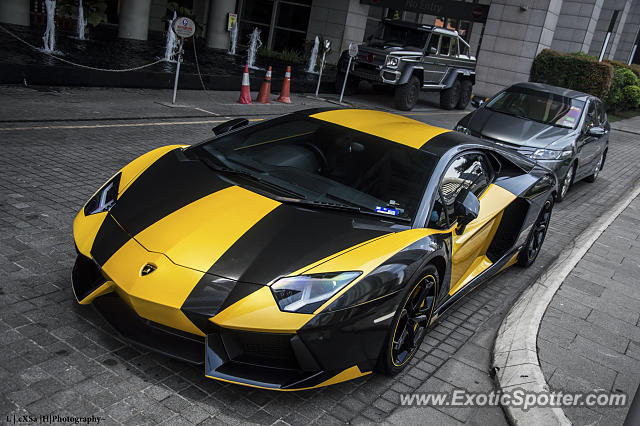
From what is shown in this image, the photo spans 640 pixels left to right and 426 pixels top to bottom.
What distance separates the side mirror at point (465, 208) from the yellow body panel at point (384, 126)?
47cm

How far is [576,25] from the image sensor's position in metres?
28.9

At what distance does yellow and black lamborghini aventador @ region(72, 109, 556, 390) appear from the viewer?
3076 millimetres

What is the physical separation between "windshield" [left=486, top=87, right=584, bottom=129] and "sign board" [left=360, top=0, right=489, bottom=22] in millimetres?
14250

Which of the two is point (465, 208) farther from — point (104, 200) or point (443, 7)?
point (443, 7)

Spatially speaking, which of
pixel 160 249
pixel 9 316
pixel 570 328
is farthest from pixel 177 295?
pixel 570 328

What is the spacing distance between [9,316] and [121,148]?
4784 millimetres

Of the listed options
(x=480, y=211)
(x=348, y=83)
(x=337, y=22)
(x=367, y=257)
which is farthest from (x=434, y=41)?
(x=367, y=257)

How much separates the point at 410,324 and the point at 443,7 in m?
21.9

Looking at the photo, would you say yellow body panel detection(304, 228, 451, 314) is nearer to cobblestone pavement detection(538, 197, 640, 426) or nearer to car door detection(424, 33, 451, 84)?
cobblestone pavement detection(538, 197, 640, 426)

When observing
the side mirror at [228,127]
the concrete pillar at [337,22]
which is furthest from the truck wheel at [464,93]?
the side mirror at [228,127]

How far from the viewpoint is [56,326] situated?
11.7ft

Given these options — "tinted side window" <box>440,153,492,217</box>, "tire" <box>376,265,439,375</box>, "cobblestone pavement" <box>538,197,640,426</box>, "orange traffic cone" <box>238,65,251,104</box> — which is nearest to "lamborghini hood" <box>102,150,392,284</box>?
"tire" <box>376,265,439,375</box>

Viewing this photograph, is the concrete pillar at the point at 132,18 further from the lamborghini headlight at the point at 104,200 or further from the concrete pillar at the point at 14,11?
the lamborghini headlight at the point at 104,200

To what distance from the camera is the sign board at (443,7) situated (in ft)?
77.8
